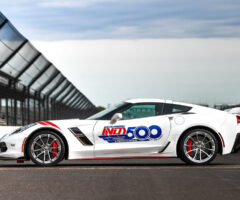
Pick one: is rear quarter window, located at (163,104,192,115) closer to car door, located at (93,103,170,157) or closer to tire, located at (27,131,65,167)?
car door, located at (93,103,170,157)

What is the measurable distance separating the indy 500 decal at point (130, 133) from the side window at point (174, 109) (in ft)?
1.20

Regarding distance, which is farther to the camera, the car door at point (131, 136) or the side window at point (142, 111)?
the side window at point (142, 111)

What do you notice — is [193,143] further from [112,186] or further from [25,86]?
[25,86]

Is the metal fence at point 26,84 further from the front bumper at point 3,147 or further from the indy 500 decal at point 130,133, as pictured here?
the indy 500 decal at point 130,133

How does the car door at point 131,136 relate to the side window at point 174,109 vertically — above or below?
below

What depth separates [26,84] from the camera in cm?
2125

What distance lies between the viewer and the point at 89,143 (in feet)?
29.9

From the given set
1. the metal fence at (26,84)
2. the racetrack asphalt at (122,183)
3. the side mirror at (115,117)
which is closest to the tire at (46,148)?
the racetrack asphalt at (122,183)

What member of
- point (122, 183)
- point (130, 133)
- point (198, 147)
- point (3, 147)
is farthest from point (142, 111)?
point (122, 183)

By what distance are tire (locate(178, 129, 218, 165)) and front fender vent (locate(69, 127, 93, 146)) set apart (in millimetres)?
1438

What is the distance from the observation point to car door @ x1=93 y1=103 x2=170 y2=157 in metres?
9.12

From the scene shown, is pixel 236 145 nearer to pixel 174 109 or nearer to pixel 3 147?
pixel 174 109

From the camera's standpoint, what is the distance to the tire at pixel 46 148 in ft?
29.6

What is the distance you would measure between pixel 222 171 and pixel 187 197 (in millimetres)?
2605
